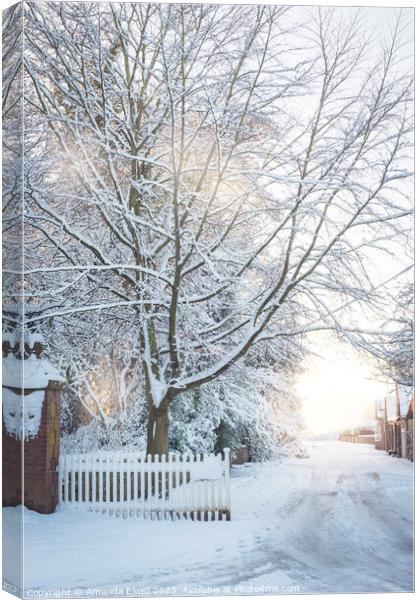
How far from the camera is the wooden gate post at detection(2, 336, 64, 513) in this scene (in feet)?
25.6

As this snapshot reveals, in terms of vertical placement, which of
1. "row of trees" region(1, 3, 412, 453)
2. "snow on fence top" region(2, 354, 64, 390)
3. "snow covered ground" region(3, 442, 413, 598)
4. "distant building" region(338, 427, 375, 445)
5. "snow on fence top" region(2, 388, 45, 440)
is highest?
"row of trees" region(1, 3, 412, 453)

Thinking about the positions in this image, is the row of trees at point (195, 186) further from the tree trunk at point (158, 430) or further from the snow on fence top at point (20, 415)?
the snow on fence top at point (20, 415)

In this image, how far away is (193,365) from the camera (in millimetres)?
8883

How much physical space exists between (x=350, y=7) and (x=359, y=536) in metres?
4.99

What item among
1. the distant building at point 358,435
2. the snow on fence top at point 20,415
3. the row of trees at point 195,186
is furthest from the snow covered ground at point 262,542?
the row of trees at point 195,186

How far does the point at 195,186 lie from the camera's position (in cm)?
841

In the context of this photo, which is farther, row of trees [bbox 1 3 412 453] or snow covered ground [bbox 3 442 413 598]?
row of trees [bbox 1 3 412 453]

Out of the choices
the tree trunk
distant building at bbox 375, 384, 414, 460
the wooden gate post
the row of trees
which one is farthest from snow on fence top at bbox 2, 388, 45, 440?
distant building at bbox 375, 384, 414, 460

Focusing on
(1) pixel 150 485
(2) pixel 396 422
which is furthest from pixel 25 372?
(2) pixel 396 422

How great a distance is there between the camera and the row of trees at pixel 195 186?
827 cm

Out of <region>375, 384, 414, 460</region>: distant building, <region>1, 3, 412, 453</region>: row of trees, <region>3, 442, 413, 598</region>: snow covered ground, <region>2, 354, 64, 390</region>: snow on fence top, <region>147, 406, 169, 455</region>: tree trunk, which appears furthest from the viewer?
<region>147, 406, 169, 455</region>: tree trunk

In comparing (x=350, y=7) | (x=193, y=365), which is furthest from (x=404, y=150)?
(x=193, y=365)

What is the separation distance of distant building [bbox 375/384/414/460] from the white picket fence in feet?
5.22

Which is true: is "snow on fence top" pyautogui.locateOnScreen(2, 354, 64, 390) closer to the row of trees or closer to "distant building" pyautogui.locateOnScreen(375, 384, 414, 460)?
the row of trees
